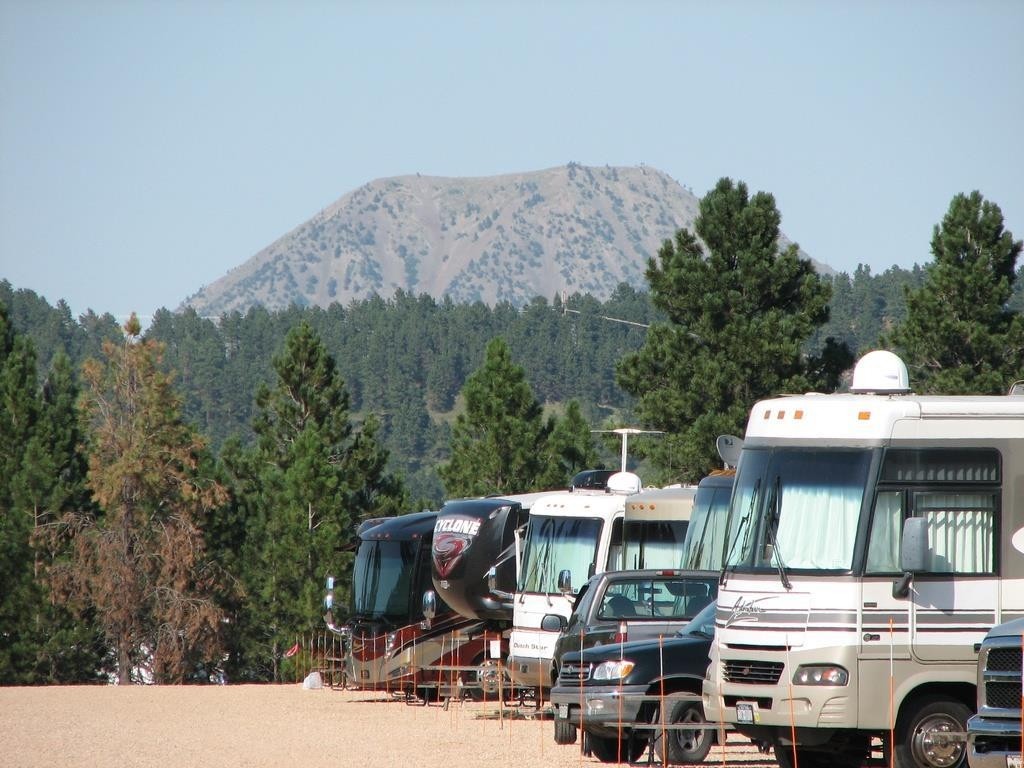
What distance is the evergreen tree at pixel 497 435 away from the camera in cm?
5606

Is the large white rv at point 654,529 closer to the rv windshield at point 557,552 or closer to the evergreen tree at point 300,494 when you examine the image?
the rv windshield at point 557,552

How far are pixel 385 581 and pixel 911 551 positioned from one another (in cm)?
1827

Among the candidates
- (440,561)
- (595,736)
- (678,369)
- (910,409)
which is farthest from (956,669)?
(678,369)

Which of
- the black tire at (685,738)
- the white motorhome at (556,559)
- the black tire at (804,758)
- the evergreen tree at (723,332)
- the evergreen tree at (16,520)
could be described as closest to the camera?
the black tire at (804,758)

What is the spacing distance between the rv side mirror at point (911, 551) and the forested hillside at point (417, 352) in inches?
5660

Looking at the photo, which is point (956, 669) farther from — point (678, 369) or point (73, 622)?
point (73, 622)

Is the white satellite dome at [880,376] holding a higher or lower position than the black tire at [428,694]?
higher

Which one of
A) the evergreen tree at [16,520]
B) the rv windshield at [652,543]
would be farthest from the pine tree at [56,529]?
the rv windshield at [652,543]

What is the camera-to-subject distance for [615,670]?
16.0 meters

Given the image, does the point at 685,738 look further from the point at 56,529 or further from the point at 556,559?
the point at 56,529

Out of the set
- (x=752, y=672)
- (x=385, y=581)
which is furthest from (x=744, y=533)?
(x=385, y=581)

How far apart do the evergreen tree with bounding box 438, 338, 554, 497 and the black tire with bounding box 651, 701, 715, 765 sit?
3944 centimetres

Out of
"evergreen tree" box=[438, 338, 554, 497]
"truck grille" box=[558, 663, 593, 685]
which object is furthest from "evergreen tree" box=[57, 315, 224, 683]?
"truck grille" box=[558, 663, 593, 685]

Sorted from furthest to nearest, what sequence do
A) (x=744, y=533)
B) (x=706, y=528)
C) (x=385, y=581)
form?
(x=385, y=581) < (x=706, y=528) < (x=744, y=533)
